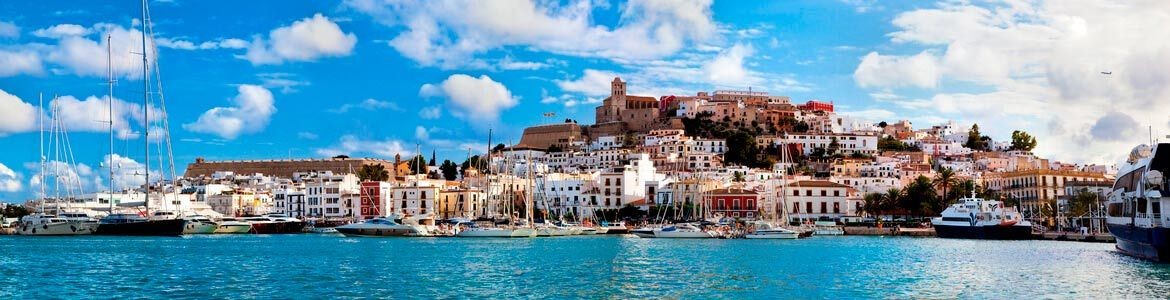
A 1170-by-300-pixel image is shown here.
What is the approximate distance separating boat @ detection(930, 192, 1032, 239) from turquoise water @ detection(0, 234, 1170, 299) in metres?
15.6

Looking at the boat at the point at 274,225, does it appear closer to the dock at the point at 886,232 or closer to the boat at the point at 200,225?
the boat at the point at 200,225

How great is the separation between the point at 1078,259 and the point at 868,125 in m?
125

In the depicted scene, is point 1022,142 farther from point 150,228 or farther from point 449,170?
point 150,228

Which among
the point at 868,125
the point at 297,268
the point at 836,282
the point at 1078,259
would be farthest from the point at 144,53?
the point at 868,125

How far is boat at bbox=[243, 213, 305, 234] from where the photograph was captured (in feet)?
319

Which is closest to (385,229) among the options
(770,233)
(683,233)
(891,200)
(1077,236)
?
(683,233)

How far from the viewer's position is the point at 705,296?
34.5 meters

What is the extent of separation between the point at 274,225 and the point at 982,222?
5805cm

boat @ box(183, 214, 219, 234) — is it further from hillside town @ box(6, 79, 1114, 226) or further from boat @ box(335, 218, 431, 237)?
boat @ box(335, 218, 431, 237)

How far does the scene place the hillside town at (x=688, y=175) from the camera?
102 m

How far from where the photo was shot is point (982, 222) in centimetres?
8131

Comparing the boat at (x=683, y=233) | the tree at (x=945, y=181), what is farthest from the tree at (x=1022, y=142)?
the boat at (x=683, y=233)

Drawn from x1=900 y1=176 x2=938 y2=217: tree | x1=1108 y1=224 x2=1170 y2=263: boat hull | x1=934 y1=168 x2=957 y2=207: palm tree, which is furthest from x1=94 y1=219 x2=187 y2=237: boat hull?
x1=934 y1=168 x2=957 y2=207: palm tree

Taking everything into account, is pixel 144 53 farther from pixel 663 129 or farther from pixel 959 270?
pixel 663 129
